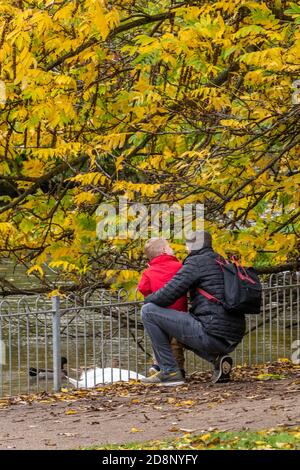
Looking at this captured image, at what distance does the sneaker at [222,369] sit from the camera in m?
11.2

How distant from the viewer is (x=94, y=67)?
11719mm

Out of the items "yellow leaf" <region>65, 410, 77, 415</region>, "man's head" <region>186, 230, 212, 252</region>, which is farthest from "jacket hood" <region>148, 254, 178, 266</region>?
"yellow leaf" <region>65, 410, 77, 415</region>

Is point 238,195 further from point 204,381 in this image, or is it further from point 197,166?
point 204,381

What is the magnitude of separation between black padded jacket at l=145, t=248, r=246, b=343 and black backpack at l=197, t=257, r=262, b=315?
0.06 m

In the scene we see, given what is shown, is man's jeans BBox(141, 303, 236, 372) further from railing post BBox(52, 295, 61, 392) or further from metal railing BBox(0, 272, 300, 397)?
railing post BBox(52, 295, 61, 392)

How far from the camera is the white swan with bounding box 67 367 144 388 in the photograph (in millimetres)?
13172

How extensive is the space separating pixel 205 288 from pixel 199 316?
0.29 meters

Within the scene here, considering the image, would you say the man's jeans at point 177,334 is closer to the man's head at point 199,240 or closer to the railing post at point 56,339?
the man's head at point 199,240

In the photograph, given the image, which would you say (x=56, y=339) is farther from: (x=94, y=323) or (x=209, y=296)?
(x=209, y=296)

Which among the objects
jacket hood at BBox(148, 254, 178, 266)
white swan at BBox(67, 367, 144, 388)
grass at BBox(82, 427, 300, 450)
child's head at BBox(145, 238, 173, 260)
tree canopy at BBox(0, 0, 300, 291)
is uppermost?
tree canopy at BBox(0, 0, 300, 291)

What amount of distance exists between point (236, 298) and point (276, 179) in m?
1.42

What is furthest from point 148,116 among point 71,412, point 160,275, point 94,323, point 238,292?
point 94,323
